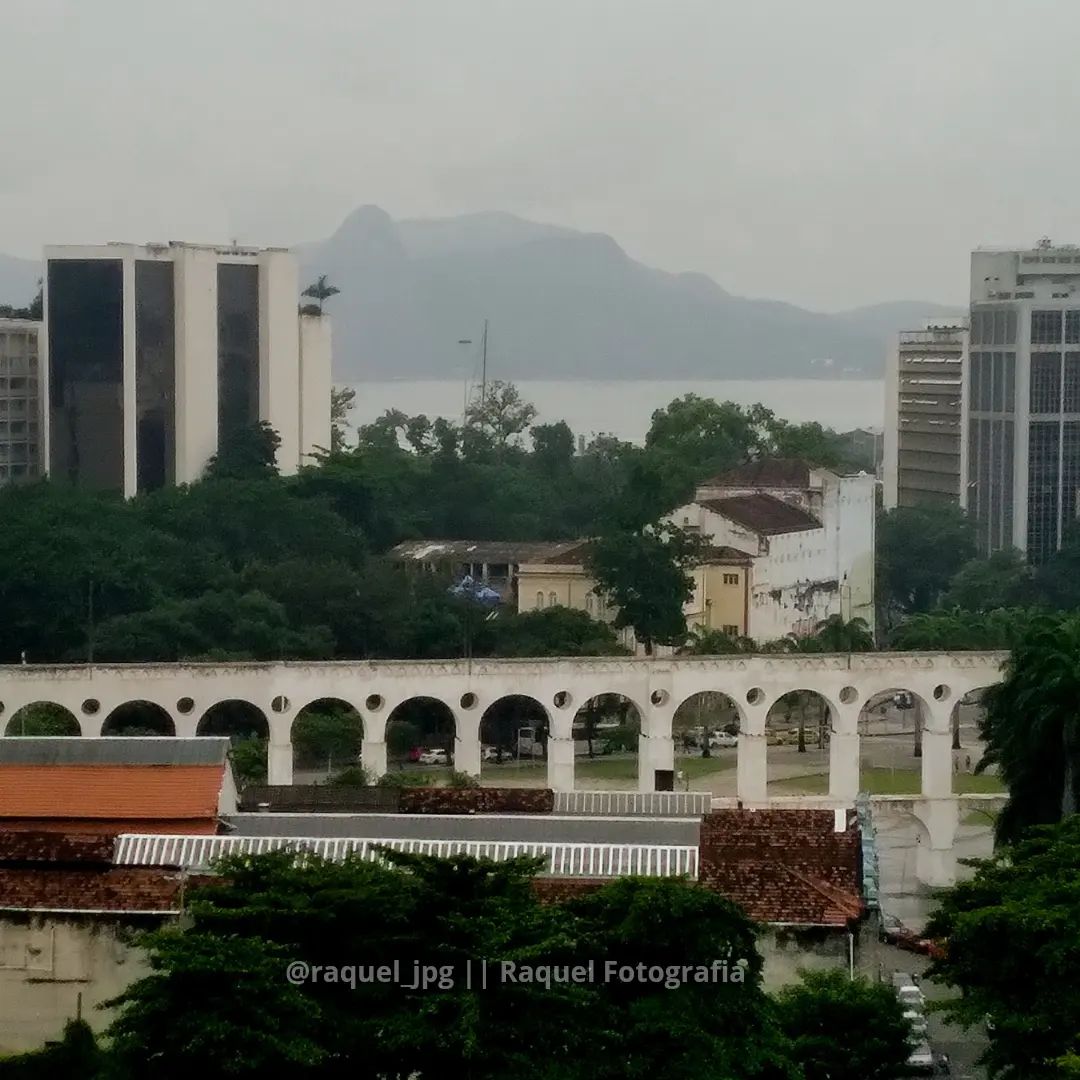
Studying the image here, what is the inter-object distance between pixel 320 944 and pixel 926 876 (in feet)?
69.7

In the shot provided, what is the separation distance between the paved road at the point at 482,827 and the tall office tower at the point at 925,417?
68799 mm

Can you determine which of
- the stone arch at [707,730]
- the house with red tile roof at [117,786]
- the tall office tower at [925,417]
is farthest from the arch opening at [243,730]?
the tall office tower at [925,417]

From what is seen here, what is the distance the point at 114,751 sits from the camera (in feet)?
98.2

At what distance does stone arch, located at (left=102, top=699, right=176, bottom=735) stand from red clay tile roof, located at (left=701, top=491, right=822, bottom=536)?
19499 millimetres

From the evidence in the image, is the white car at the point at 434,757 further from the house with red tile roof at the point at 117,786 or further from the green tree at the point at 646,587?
the house with red tile roof at the point at 117,786

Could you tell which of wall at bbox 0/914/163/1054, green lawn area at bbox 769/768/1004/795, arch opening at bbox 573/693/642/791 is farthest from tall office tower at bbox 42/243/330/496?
wall at bbox 0/914/163/1054

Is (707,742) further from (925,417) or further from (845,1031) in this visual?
(925,417)

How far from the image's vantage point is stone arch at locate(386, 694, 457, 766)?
50406 mm

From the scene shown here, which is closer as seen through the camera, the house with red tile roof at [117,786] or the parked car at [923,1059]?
the parked car at [923,1059]

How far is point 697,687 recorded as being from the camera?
4375 centimetres

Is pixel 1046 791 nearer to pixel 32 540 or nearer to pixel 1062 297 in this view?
pixel 32 540

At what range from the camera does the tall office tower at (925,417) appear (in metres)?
97.3

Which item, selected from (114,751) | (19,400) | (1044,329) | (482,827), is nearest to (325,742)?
(114,751)

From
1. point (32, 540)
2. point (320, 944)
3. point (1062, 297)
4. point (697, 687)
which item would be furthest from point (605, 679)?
point (1062, 297)
